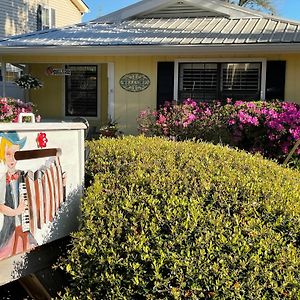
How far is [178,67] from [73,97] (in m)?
4.37

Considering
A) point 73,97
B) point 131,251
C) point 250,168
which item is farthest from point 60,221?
point 73,97

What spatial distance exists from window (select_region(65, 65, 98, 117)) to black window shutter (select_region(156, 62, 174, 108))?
3482 millimetres

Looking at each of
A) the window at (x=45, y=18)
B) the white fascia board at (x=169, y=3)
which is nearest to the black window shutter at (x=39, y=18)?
the window at (x=45, y=18)

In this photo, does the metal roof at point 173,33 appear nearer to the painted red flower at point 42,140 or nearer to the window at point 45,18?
the painted red flower at point 42,140

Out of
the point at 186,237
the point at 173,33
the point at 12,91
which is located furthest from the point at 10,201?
the point at 12,91

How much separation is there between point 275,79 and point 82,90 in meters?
6.33

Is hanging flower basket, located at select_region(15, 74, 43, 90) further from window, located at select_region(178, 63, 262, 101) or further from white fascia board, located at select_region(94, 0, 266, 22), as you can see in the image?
window, located at select_region(178, 63, 262, 101)

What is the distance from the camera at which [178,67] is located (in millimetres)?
A: 11750

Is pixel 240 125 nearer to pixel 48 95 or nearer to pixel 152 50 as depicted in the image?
pixel 152 50

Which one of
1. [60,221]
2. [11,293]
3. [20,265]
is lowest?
[11,293]

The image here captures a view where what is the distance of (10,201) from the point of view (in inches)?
108

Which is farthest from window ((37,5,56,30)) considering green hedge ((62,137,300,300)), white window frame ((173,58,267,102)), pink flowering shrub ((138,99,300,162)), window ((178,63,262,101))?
green hedge ((62,137,300,300))

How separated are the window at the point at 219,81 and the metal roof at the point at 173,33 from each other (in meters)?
0.78

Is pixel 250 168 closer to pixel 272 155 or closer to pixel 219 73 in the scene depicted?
pixel 272 155
